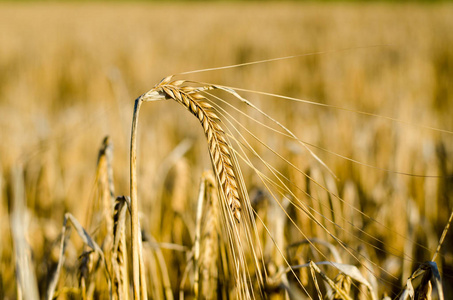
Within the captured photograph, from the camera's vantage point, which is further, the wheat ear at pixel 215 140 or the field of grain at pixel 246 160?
the field of grain at pixel 246 160

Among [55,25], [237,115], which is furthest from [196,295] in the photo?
[55,25]

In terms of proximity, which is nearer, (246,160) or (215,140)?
(215,140)

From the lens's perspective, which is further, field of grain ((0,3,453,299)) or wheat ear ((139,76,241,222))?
field of grain ((0,3,453,299))

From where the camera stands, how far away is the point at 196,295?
537 mm

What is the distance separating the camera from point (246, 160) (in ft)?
1.51

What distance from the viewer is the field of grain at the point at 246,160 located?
0.59 metres

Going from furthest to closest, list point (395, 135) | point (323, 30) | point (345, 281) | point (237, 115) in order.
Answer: point (323, 30)
point (237, 115)
point (395, 135)
point (345, 281)

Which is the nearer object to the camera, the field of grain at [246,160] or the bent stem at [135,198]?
the bent stem at [135,198]

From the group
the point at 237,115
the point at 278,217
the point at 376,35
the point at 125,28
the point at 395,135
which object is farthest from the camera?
the point at 125,28

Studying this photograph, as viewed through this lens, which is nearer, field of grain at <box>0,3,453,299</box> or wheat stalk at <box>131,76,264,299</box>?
wheat stalk at <box>131,76,264,299</box>

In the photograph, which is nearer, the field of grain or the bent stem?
the bent stem

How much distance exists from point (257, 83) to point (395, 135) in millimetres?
1500

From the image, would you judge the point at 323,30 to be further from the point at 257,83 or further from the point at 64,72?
the point at 64,72

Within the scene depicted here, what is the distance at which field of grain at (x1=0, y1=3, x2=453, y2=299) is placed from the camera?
1.94 ft
